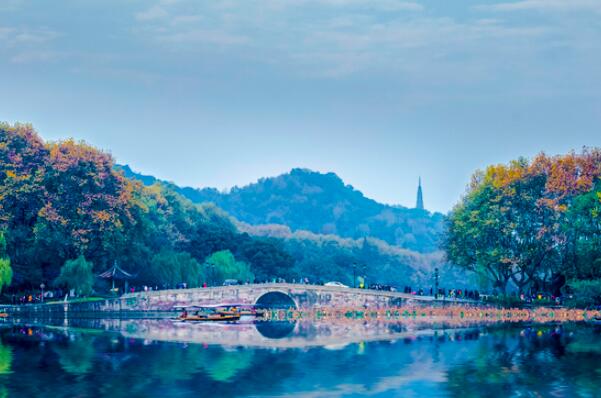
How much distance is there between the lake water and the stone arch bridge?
19370mm

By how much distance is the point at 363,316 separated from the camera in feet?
349

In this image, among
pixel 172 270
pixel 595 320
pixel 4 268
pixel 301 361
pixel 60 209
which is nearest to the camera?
pixel 301 361

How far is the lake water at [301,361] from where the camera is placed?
54375 mm

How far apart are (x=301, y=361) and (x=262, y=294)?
151ft

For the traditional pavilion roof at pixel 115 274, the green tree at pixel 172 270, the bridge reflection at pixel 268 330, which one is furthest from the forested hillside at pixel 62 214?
the bridge reflection at pixel 268 330

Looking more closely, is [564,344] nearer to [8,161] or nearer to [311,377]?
[311,377]

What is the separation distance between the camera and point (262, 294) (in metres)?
112

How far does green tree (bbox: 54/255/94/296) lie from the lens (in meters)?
106

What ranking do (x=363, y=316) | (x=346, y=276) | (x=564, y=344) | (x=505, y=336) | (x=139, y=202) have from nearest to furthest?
(x=564, y=344) → (x=505, y=336) → (x=363, y=316) → (x=139, y=202) → (x=346, y=276)

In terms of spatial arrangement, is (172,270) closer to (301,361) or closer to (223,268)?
(223,268)

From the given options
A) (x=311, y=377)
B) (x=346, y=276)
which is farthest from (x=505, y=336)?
(x=346, y=276)

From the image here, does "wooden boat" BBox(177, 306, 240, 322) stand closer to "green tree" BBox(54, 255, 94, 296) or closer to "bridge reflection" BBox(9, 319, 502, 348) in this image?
"bridge reflection" BBox(9, 319, 502, 348)

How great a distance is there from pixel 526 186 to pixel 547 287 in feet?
34.9

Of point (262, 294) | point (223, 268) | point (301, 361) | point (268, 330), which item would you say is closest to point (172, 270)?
point (223, 268)
